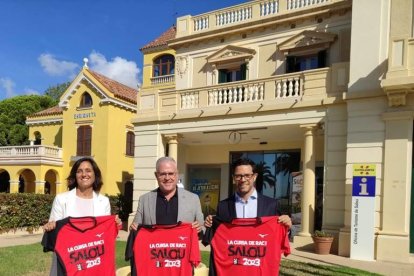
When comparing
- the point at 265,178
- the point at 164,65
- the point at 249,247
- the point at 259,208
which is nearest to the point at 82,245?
the point at 249,247

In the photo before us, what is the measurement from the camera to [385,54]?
1063 cm

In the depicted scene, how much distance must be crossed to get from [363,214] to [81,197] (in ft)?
26.1

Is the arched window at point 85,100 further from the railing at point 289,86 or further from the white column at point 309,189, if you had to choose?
the white column at point 309,189

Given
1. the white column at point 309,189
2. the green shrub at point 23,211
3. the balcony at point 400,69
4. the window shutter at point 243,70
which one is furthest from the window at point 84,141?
the balcony at point 400,69

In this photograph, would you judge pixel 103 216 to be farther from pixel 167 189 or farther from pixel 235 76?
pixel 235 76

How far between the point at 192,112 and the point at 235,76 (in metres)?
2.75

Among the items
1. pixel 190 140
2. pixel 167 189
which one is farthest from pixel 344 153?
pixel 167 189

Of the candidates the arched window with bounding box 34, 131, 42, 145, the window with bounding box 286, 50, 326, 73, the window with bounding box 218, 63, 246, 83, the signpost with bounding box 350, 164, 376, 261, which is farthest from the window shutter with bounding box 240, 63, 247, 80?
→ the arched window with bounding box 34, 131, 42, 145

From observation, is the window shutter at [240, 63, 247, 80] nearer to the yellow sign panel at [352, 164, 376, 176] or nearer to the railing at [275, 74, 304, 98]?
the railing at [275, 74, 304, 98]

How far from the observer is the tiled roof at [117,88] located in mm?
24750

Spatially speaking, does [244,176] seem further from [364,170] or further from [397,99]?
[397,99]

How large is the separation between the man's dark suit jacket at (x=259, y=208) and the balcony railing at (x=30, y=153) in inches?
908

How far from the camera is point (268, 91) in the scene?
1278 cm

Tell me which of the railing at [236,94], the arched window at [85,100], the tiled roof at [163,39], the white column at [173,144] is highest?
the tiled roof at [163,39]
